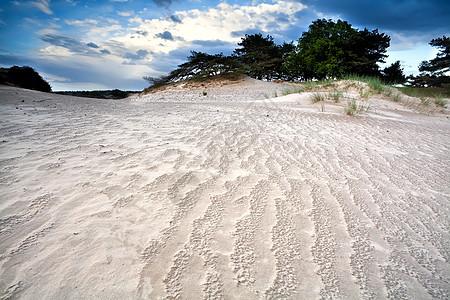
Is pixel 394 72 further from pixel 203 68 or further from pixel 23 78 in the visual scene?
pixel 23 78

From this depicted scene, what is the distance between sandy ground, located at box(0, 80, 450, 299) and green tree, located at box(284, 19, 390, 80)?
2153cm

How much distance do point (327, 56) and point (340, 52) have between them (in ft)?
4.13

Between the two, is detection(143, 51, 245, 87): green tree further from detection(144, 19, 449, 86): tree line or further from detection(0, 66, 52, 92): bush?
detection(0, 66, 52, 92): bush

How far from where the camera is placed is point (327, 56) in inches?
861

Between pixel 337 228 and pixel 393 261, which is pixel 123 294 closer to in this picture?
pixel 337 228

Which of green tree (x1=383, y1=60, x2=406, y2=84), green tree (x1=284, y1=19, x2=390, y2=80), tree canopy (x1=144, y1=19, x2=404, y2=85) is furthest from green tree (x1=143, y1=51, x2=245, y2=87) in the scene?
green tree (x1=383, y1=60, x2=406, y2=84)

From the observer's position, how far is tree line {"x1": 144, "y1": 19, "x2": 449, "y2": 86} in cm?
1795

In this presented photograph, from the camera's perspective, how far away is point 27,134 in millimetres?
2676

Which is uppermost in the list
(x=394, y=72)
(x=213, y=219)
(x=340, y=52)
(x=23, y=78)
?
(x=340, y=52)

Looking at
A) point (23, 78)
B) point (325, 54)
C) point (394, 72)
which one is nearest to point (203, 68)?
point (23, 78)

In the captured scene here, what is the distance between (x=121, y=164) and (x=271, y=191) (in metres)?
1.30

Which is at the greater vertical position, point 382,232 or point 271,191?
point 271,191

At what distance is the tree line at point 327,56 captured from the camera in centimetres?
1795

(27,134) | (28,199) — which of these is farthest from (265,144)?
(27,134)
